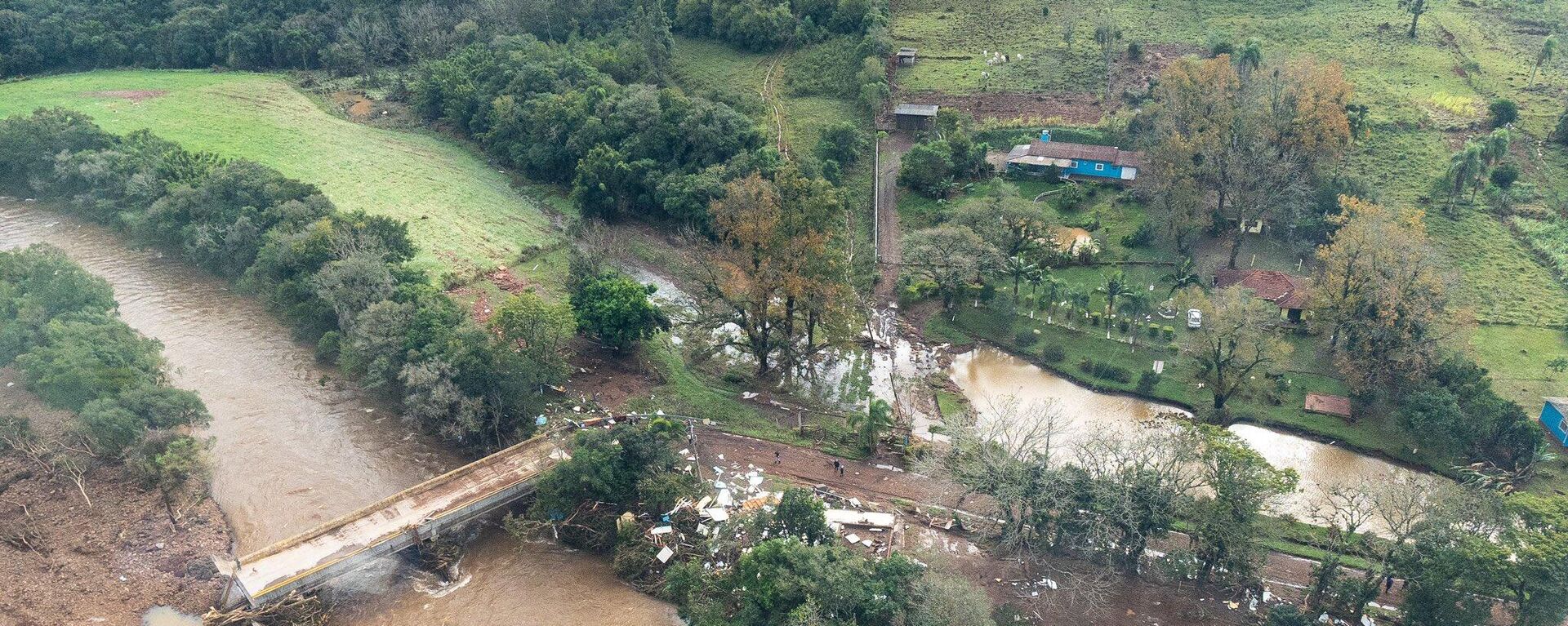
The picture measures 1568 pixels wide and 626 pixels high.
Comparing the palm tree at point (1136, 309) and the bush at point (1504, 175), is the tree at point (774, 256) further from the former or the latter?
the bush at point (1504, 175)

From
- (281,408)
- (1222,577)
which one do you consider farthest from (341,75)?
(1222,577)

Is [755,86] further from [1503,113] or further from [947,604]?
[947,604]

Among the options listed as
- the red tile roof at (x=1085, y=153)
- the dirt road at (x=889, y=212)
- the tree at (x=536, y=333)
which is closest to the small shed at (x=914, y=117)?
the dirt road at (x=889, y=212)

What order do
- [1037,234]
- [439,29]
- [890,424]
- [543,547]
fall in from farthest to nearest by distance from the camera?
[439,29] → [1037,234] → [890,424] → [543,547]

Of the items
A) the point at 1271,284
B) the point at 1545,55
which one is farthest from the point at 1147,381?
the point at 1545,55

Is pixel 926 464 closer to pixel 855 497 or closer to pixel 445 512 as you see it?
pixel 855 497
